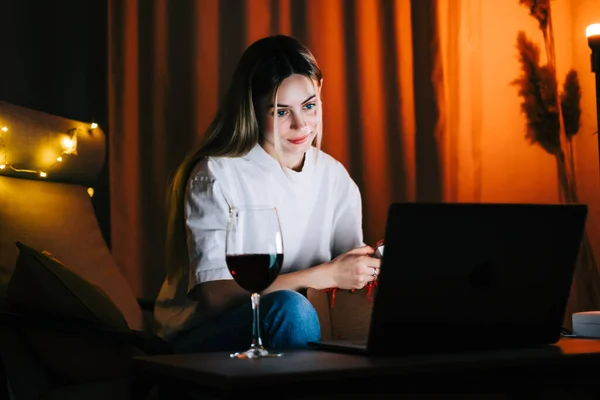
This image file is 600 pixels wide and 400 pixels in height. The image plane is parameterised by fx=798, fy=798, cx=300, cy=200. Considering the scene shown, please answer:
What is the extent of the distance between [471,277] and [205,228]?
2.59 feet

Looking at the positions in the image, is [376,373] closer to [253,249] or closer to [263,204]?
[253,249]

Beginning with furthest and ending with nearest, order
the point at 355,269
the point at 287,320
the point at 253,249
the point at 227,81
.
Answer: the point at 227,81 → the point at 355,269 → the point at 287,320 → the point at 253,249

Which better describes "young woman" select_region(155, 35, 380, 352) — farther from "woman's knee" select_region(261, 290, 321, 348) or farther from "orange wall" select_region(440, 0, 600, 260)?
"orange wall" select_region(440, 0, 600, 260)

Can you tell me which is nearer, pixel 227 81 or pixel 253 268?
pixel 253 268

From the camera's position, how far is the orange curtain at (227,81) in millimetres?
2488

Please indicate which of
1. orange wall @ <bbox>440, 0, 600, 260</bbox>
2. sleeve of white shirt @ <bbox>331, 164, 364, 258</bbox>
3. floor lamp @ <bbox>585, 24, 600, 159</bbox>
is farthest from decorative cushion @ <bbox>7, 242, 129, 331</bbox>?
floor lamp @ <bbox>585, 24, 600, 159</bbox>

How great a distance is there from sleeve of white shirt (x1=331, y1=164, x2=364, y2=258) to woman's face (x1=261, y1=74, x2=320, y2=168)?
0.81ft

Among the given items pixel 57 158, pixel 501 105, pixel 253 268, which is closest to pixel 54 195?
pixel 57 158

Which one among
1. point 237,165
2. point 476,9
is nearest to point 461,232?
point 237,165

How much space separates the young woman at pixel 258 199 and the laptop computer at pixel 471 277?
51 cm

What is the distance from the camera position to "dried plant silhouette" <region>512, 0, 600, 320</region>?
9.89ft

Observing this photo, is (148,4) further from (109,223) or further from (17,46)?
(109,223)

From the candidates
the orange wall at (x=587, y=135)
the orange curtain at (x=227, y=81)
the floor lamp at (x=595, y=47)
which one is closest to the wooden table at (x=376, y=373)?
the orange curtain at (x=227, y=81)

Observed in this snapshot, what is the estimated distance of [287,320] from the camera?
1.37 meters
